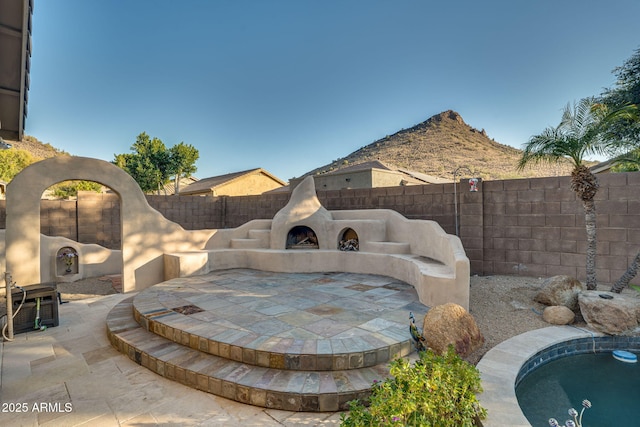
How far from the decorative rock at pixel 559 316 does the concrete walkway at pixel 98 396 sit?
16.6ft

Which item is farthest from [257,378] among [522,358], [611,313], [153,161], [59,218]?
[153,161]

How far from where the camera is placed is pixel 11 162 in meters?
29.4

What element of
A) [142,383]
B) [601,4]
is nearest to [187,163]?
[142,383]

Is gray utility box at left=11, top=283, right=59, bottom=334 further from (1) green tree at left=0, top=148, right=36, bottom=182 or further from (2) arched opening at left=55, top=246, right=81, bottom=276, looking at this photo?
(1) green tree at left=0, top=148, right=36, bottom=182

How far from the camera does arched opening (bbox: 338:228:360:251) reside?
9273 mm

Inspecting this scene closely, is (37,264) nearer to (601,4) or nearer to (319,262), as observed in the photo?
(319,262)

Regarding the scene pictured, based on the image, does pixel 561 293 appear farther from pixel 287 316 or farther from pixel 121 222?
pixel 121 222

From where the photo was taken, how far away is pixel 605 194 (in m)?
6.76

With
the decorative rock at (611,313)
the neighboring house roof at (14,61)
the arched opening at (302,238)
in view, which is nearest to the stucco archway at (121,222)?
the neighboring house roof at (14,61)

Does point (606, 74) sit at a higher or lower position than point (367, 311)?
higher

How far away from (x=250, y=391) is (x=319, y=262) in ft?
18.9

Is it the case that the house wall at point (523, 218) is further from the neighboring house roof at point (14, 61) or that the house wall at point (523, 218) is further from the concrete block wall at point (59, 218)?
the neighboring house roof at point (14, 61)

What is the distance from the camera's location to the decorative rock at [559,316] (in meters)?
5.25

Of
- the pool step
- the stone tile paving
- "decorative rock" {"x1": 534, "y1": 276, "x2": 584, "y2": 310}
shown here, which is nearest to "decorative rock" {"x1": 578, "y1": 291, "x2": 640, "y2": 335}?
"decorative rock" {"x1": 534, "y1": 276, "x2": 584, "y2": 310}
